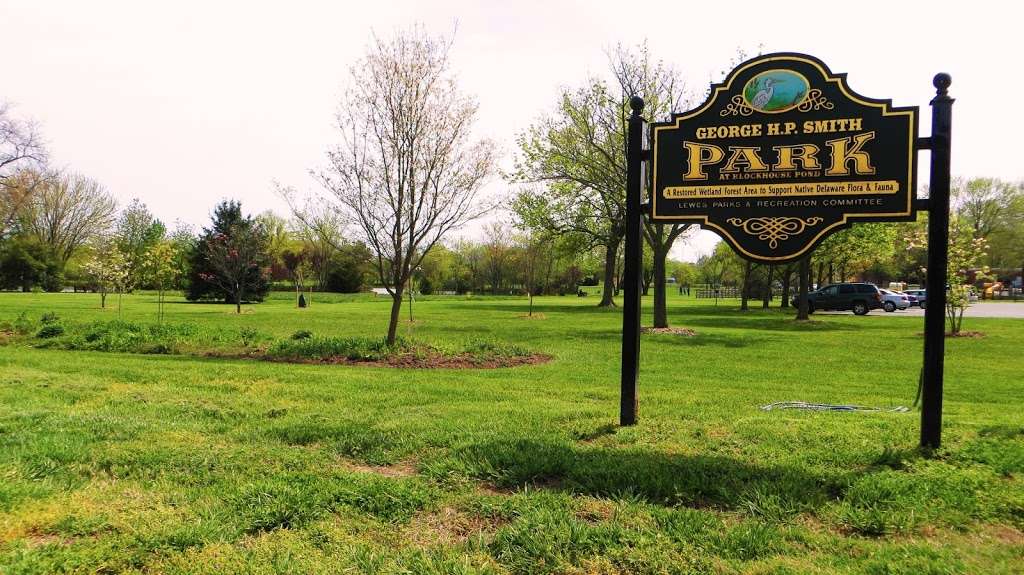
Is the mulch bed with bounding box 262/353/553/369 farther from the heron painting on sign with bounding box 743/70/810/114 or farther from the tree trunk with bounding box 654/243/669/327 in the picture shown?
the tree trunk with bounding box 654/243/669/327

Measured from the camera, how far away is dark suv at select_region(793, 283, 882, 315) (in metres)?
32.5

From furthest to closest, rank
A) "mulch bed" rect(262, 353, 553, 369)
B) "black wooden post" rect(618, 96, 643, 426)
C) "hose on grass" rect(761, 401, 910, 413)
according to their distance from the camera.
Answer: "mulch bed" rect(262, 353, 553, 369) < "hose on grass" rect(761, 401, 910, 413) < "black wooden post" rect(618, 96, 643, 426)

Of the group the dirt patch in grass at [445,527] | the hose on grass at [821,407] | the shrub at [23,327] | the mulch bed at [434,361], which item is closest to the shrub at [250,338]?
the mulch bed at [434,361]

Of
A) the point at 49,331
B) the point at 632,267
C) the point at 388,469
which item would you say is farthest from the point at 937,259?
the point at 49,331

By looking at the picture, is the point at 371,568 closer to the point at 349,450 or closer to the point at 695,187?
the point at 349,450

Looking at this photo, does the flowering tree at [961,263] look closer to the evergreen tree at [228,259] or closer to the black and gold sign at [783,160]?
the black and gold sign at [783,160]

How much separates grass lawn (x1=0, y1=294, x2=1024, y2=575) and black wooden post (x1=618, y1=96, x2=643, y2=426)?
0.39 metres

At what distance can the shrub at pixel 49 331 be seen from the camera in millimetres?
13692

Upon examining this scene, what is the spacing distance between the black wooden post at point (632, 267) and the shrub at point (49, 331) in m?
14.0

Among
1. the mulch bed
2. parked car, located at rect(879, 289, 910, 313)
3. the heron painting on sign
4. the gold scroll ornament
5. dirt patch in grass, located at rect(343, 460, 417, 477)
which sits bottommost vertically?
the mulch bed

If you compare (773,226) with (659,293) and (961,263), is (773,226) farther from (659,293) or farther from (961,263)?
(659,293)

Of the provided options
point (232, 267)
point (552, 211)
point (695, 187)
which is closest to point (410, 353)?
point (695, 187)

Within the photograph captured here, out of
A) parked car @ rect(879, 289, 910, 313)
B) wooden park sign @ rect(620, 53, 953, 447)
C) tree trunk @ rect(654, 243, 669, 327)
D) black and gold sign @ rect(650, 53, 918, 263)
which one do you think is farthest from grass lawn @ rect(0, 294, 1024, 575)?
parked car @ rect(879, 289, 910, 313)

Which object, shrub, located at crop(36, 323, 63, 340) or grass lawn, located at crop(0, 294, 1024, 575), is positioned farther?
shrub, located at crop(36, 323, 63, 340)
